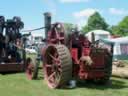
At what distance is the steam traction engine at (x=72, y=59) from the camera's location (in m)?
12.0

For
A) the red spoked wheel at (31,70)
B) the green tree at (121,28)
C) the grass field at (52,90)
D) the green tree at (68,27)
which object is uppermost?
the green tree at (121,28)

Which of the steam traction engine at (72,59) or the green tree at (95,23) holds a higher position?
the green tree at (95,23)

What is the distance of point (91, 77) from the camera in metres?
12.4

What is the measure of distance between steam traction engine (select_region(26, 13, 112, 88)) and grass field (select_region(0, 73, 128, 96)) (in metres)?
0.32

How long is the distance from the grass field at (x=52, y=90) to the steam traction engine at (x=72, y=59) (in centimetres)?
32

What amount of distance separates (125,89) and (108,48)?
1.58 metres

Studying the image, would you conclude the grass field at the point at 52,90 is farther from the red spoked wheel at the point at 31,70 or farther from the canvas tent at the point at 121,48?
the canvas tent at the point at 121,48

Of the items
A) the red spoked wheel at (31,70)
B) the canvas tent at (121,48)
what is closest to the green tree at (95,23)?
the canvas tent at (121,48)

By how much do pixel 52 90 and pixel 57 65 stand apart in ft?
2.71

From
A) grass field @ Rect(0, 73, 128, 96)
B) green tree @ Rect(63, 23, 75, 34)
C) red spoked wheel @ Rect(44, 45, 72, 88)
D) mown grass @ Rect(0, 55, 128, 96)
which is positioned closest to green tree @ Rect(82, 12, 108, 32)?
mown grass @ Rect(0, 55, 128, 96)

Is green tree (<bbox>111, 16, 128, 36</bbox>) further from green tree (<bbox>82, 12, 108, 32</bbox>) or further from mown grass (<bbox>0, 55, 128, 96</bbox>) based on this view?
mown grass (<bbox>0, 55, 128, 96</bbox>)

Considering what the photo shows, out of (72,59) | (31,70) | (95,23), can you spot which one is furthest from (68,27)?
(95,23)

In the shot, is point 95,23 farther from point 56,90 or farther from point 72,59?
point 56,90

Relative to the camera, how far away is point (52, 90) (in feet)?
39.7
